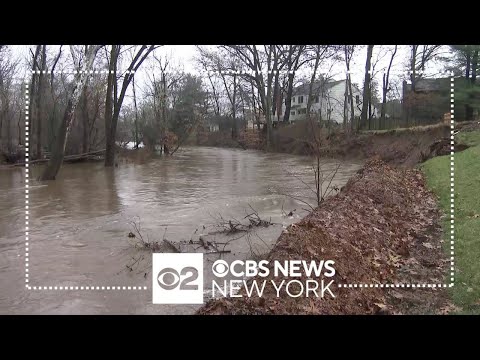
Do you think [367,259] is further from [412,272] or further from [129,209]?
[129,209]

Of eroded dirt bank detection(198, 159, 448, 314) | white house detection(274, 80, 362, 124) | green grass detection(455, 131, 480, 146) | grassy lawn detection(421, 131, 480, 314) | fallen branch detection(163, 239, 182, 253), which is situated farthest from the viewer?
fallen branch detection(163, 239, 182, 253)

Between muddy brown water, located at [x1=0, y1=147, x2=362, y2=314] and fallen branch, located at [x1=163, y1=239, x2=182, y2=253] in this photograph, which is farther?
fallen branch, located at [x1=163, y1=239, x2=182, y2=253]

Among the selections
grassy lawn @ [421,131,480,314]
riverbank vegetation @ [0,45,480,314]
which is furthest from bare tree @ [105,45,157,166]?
grassy lawn @ [421,131,480,314]

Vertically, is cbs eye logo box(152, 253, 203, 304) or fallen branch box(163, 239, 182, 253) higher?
cbs eye logo box(152, 253, 203, 304)

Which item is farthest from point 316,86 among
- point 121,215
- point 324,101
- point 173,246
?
point 121,215

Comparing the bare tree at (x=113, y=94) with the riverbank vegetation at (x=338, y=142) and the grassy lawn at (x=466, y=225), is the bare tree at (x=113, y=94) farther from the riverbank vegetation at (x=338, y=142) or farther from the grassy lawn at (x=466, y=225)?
the grassy lawn at (x=466, y=225)

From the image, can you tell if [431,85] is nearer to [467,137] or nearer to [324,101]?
[324,101]

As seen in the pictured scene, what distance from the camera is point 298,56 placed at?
297 cm

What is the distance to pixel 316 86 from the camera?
4.55 metres

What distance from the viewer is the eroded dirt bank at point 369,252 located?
2939 millimetres

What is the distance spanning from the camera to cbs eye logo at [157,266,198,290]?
2498 mm

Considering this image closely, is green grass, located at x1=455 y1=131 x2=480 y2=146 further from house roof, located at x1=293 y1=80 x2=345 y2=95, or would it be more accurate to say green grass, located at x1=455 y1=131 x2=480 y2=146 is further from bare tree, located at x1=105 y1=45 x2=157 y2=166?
bare tree, located at x1=105 y1=45 x2=157 y2=166

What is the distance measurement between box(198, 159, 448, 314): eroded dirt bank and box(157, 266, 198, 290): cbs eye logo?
0.46 meters

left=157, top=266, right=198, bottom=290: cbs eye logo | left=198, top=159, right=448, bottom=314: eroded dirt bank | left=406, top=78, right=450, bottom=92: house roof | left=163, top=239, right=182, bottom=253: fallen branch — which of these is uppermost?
left=406, top=78, right=450, bottom=92: house roof
